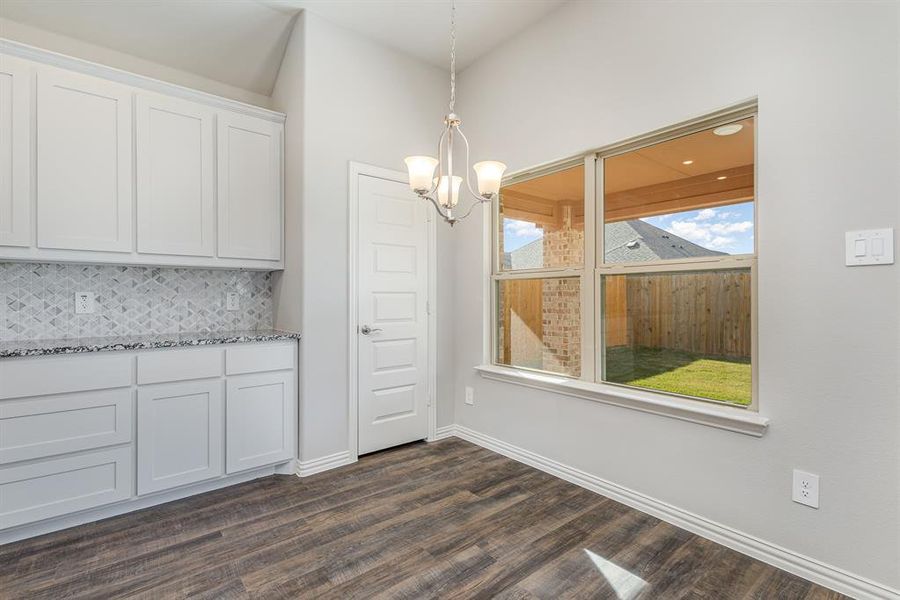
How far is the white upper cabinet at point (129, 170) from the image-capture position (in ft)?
7.50

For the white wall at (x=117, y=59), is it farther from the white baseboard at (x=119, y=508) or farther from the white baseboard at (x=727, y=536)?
the white baseboard at (x=727, y=536)

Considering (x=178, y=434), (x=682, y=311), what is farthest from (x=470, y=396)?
(x=178, y=434)

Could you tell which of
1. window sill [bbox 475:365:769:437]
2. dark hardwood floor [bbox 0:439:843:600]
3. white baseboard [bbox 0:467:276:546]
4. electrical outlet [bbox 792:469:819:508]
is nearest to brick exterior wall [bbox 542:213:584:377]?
window sill [bbox 475:365:769:437]

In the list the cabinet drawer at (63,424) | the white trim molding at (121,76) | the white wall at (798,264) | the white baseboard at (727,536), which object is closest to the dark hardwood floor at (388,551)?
the white baseboard at (727,536)

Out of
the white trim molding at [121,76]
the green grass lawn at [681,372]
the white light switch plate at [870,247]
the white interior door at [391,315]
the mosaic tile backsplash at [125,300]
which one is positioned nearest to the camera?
the white light switch plate at [870,247]

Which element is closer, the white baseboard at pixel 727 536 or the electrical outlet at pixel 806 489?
the white baseboard at pixel 727 536

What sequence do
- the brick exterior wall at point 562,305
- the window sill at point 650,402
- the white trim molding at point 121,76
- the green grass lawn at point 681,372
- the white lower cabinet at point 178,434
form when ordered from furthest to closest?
the brick exterior wall at point 562,305 < the white lower cabinet at point 178,434 < the white trim molding at point 121,76 < the green grass lawn at point 681,372 < the window sill at point 650,402

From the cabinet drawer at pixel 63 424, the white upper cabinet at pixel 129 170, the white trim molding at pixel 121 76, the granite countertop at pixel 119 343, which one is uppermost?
the white trim molding at pixel 121 76

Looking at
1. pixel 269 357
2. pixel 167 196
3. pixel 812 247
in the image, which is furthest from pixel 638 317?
pixel 167 196

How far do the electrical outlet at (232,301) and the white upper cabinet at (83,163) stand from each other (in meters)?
0.74

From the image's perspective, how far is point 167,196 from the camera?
269 cm

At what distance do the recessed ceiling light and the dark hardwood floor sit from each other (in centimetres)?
199

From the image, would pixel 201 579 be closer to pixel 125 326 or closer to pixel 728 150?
pixel 125 326

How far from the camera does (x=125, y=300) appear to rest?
9.28 ft
